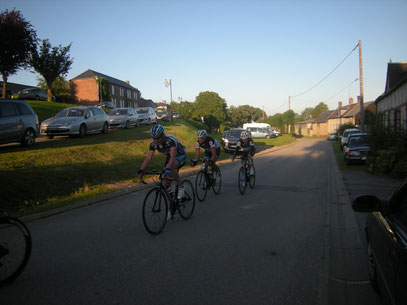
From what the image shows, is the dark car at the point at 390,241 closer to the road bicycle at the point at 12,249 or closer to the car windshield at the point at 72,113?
the road bicycle at the point at 12,249

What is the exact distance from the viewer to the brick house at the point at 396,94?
20.7 metres

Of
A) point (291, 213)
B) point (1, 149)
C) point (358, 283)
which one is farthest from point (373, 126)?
point (1, 149)

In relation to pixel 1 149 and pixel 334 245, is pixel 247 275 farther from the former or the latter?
pixel 1 149

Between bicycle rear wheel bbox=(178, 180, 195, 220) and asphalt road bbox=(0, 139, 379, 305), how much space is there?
0.52 feet

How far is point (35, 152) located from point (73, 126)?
426 centimetres

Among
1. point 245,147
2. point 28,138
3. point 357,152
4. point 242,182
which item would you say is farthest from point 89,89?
point 242,182

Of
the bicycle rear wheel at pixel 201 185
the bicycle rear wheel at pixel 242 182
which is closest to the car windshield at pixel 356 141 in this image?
the bicycle rear wheel at pixel 242 182

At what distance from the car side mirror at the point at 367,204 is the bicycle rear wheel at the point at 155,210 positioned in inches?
134

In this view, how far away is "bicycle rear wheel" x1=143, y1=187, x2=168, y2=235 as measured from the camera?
5.26m

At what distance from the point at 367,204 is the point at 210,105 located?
8102 cm

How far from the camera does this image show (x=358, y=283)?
3.68 metres

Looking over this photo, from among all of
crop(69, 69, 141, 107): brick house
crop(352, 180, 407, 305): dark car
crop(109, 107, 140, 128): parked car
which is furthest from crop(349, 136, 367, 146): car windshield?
crop(69, 69, 141, 107): brick house

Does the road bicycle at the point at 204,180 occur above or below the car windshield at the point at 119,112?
below

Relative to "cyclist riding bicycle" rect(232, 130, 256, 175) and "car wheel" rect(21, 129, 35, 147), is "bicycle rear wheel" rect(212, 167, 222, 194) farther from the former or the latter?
"car wheel" rect(21, 129, 35, 147)
